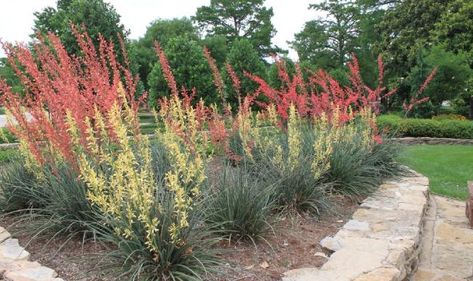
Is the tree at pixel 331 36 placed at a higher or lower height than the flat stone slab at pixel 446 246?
higher

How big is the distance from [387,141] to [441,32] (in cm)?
1465

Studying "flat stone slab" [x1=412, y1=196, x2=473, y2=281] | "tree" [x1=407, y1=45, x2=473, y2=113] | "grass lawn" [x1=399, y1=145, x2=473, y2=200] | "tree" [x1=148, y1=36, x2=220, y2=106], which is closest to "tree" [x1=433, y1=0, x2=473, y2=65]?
"tree" [x1=407, y1=45, x2=473, y2=113]

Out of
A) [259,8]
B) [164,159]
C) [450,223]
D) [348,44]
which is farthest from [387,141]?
[259,8]

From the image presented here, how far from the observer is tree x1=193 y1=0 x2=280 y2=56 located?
31.8m

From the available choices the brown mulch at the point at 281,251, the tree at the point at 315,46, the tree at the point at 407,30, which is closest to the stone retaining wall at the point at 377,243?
the brown mulch at the point at 281,251

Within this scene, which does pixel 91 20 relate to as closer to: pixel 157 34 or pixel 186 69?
pixel 186 69

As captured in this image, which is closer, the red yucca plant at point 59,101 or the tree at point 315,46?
the red yucca plant at point 59,101

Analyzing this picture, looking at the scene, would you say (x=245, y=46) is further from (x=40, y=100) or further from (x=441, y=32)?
(x=40, y=100)

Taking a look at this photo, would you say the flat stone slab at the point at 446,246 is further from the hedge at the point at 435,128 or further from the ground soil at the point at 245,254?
the hedge at the point at 435,128

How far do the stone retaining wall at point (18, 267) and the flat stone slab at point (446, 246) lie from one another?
2905 millimetres

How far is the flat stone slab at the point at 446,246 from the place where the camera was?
3888 mm

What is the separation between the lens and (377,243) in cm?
358

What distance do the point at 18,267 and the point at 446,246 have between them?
3932 millimetres

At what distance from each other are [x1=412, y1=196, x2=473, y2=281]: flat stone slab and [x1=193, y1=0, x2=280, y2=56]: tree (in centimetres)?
2694
